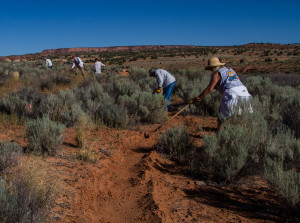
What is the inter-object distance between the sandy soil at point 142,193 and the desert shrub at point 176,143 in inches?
8.5

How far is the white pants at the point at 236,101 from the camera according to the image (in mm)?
5355

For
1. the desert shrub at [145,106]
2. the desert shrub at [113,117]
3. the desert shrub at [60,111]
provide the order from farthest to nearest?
the desert shrub at [145,106]
the desert shrub at [113,117]
the desert shrub at [60,111]

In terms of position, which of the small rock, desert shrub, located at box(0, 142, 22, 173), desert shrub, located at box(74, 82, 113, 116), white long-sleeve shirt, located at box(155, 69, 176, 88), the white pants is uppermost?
white long-sleeve shirt, located at box(155, 69, 176, 88)

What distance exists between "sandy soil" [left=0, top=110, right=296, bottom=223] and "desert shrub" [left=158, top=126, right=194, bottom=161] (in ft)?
0.71

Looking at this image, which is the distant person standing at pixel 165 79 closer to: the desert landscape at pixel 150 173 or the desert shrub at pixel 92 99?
the desert shrub at pixel 92 99

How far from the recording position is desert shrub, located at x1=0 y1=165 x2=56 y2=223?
238 centimetres

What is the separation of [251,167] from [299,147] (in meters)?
0.75

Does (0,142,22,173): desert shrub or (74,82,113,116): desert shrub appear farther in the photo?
(74,82,113,116): desert shrub

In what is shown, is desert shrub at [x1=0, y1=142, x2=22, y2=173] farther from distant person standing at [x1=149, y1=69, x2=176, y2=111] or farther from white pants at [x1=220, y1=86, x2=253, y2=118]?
distant person standing at [x1=149, y1=69, x2=176, y2=111]

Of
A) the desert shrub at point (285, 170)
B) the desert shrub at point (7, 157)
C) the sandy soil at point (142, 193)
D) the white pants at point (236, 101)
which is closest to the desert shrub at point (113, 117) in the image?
the sandy soil at point (142, 193)

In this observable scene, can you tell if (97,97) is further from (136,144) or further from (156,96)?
(136,144)

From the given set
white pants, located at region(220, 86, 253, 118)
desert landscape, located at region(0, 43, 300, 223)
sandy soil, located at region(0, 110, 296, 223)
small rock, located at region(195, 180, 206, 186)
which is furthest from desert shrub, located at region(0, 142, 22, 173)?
white pants, located at region(220, 86, 253, 118)

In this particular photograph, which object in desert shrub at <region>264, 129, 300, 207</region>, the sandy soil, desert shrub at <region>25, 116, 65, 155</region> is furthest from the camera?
desert shrub at <region>25, 116, 65, 155</region>

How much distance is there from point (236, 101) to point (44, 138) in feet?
12.6
